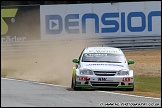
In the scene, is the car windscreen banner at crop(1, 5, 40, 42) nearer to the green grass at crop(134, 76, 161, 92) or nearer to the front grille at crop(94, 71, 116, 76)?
the green grass at crop(134, 76, 161, 92)

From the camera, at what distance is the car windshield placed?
68.1 feet

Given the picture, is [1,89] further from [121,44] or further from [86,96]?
[121,44]

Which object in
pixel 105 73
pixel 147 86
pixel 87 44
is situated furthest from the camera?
pixel 87 44

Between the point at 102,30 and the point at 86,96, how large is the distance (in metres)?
19.6

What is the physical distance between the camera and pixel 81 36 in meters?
36.5

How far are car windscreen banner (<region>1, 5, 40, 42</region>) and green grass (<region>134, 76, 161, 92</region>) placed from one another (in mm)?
11956

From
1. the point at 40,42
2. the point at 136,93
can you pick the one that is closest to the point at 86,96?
the point at 136,93

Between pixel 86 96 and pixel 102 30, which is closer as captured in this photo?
pixel 86 96

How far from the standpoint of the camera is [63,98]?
55.5 ft

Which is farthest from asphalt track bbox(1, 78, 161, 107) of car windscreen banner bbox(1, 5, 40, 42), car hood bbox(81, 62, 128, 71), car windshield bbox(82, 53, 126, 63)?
car windscreen banner bbox(1, 5, 40, 42)

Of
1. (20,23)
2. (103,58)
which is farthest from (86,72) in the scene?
(20,23)

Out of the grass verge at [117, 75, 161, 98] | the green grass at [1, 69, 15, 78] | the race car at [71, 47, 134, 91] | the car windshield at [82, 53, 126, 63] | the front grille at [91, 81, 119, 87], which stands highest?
the car windshield at [82, 53, 126, 63]

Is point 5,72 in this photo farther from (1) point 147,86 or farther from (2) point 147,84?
(1) point 147,86

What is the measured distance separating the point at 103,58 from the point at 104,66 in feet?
3.48
